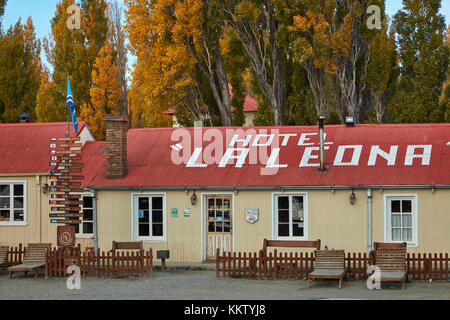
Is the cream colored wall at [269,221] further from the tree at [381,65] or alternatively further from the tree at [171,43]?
the tree at [381,65]

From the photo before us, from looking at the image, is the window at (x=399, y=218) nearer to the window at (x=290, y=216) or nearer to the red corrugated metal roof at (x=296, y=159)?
the red corrugated metal roof at (x=296, y=159)

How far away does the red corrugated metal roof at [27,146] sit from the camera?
84.5 ft

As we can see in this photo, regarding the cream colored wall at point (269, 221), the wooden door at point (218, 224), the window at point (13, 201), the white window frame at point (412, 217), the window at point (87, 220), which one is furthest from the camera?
the window at point (13, 201)

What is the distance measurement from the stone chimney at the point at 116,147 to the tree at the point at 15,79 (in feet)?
70.4

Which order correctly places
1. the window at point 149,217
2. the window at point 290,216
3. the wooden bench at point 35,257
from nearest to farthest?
the wooden bench at point 35,257 < the window at point 290,216 < the window at point 149,217

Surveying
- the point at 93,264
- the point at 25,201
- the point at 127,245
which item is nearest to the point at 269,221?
the point at 127,245

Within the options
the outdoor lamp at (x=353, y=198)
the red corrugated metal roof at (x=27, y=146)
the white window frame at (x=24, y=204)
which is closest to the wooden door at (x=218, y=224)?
the outdoor lamp at (x=353, y=198)

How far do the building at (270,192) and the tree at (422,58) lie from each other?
31.1 ft

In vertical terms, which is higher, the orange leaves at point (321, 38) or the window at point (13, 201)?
the orange leaves at point (321, 38)

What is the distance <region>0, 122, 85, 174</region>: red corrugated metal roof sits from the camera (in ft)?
84.5

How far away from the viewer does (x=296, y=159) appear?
24281 millimetres

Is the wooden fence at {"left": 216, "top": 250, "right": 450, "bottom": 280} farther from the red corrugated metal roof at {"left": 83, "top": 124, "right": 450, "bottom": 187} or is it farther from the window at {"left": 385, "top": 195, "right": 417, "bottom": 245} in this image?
the red corrugated metal roof at {"left": 83, "top": 124, "right": 450, "bottom": 187}

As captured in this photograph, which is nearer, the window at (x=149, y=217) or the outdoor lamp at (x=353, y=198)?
the outdoor lamp at (x=353, y=198)

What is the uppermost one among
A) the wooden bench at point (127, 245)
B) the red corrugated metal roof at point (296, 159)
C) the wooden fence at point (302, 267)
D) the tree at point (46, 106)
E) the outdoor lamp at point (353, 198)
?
the tree at point (46, 106)
